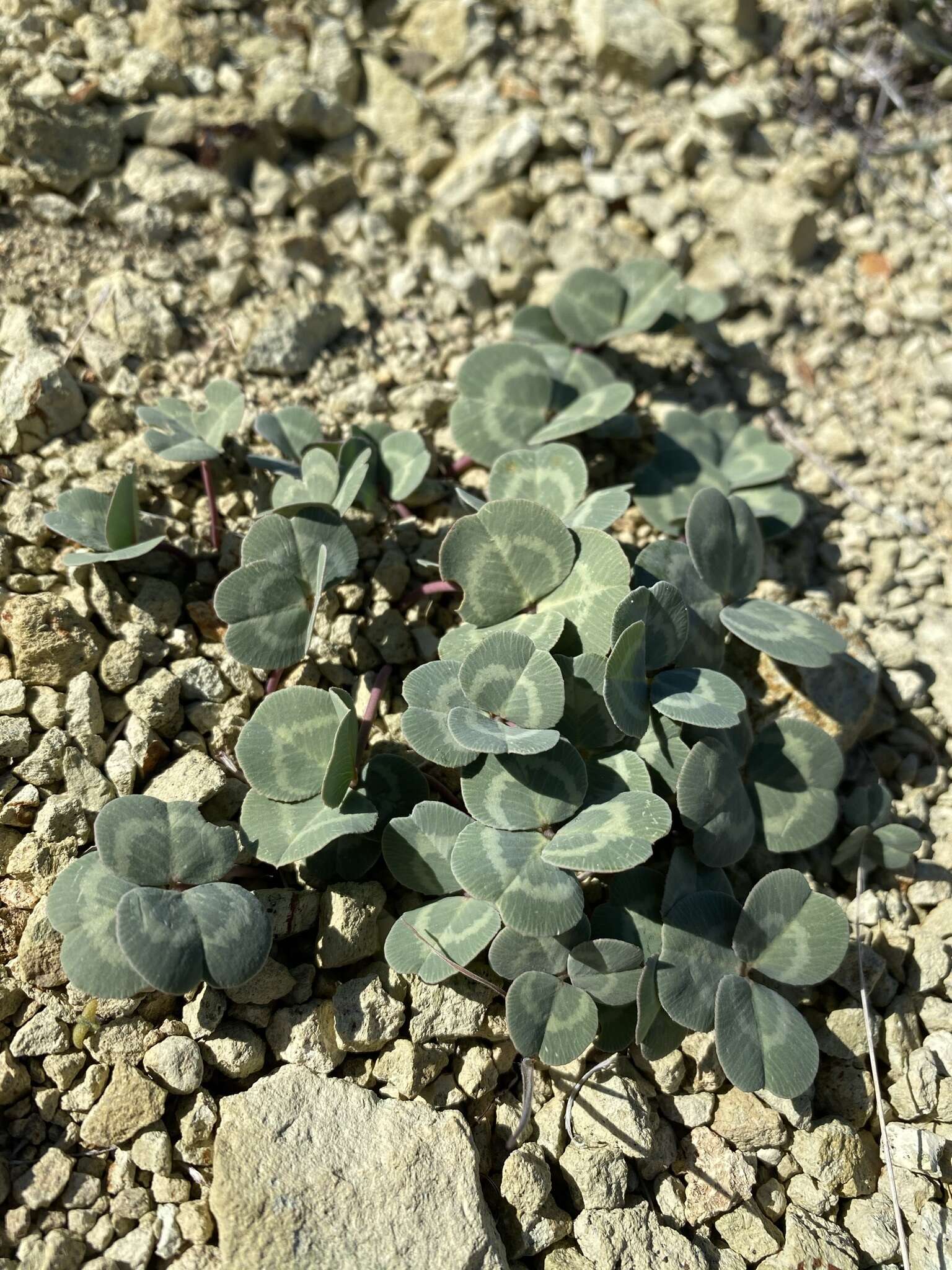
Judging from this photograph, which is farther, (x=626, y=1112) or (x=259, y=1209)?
(x=626, y=1112)

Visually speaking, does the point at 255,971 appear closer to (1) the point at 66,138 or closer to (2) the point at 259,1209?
(2) the point at 259,1209

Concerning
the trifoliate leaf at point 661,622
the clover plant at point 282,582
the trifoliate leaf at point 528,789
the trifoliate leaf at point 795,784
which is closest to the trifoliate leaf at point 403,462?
the clover plant at point 282,582

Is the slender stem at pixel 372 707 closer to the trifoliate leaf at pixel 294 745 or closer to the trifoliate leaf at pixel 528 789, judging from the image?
the trifoliate leaf at pixel 294 745

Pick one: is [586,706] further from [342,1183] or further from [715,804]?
[342,1183]

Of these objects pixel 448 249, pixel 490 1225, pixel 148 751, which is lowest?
pixel 490 1225

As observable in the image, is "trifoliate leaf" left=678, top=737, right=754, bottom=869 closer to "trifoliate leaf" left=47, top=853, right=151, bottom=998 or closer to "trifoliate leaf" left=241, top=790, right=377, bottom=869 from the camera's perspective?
"trifoliate leaf" left=241, top=790, right=377, bottom=869

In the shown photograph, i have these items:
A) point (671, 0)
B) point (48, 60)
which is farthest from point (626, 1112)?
point (671, 0)
